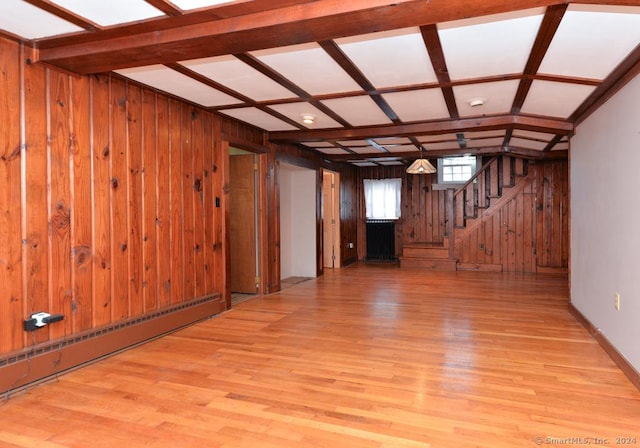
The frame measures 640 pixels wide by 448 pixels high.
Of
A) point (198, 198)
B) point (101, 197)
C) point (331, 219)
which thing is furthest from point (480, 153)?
point (101, 197)

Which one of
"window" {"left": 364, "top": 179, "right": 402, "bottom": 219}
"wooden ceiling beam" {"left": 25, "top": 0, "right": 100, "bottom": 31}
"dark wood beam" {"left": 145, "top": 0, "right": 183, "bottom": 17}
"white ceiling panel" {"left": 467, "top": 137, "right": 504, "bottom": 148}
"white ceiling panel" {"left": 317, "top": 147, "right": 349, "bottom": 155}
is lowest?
"window" {"left": 364, "top": 179, "right": 402, "bottom": 219}

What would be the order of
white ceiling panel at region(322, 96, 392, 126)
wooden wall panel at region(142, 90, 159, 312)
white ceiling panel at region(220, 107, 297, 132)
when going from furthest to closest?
white ceiling panel at region(220, 107, 297, 132) → white ceiling panel at region(322, 96, 392, 126) → wooden wall panel at region(142, 90, 159, 312)

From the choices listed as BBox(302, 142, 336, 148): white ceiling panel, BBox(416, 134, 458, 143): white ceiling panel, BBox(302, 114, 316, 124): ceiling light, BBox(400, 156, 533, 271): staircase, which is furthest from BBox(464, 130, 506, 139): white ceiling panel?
BBox(400, 156, 533, 271): staircase

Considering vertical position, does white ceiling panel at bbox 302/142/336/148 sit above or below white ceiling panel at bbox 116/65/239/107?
above

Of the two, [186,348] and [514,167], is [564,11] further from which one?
[514,167]

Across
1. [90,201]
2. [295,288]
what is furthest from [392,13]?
[295,288]

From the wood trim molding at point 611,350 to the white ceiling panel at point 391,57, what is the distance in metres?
2.55

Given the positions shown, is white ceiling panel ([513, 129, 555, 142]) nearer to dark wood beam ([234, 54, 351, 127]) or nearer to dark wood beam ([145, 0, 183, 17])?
dark wood beam ([234, 54, 351, 127])

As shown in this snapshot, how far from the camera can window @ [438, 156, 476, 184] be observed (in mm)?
8852

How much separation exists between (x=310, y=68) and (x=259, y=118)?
1.82m

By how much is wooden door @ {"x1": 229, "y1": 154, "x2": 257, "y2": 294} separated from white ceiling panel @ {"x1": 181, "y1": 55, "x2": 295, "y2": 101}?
1.88m

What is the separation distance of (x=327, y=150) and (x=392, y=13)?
533 centimetres

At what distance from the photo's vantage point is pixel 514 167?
8.15m

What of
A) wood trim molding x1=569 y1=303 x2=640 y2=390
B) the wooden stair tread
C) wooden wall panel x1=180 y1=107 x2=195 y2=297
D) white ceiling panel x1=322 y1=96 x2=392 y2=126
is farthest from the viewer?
the wooden stair tread
